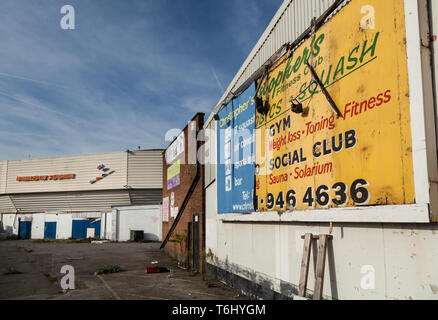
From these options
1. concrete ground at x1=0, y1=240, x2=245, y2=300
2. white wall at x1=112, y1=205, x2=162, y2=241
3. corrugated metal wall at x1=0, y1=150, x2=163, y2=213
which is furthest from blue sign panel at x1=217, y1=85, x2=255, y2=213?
corrugated metal wall at x1=0, y1=150, x2=163, y2=213

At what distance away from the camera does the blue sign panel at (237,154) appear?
1005cm

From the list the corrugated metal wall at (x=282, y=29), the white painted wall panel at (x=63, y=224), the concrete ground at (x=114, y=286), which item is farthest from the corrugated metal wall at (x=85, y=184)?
the corrugated metal wall at (x=282, y=29)

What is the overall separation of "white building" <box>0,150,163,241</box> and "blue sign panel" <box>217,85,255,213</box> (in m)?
30.2

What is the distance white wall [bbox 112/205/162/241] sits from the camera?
4122 cm

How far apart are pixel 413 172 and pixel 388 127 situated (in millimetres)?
817

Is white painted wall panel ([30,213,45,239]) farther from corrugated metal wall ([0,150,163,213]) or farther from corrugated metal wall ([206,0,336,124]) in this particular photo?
corrugated metal wall ([206,0,336,124])

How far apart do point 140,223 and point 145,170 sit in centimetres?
739

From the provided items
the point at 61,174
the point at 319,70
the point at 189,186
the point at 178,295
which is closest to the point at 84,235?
the point at 61,174

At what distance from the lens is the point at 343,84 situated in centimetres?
604

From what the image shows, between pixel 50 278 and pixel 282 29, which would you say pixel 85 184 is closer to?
pixel 50 278

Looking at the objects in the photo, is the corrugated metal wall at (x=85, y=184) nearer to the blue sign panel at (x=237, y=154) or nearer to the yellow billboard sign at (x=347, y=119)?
the blue sign panel at (x=237, y=154)

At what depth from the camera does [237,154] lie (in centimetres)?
1102

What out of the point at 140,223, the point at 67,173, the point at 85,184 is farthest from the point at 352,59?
the point at 67,173

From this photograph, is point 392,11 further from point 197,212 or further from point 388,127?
point 197,212
